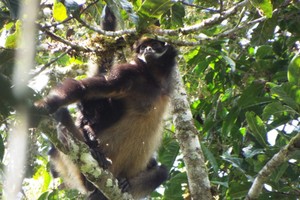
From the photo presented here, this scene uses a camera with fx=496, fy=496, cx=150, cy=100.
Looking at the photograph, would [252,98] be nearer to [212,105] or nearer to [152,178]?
[212,105]

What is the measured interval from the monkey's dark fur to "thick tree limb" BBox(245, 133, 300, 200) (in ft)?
5.20

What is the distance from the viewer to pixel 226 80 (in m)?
5.56

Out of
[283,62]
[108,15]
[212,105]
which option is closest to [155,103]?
[212,105]

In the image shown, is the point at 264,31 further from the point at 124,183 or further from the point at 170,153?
the point at 124,183

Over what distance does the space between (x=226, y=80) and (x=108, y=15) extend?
1528 mm

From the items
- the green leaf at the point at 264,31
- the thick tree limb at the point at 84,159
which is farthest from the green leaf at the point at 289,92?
the thick tree limb at the point at 84,159

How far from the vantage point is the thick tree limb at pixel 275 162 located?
11.3ft

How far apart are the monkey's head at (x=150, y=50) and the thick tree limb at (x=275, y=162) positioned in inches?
80.2

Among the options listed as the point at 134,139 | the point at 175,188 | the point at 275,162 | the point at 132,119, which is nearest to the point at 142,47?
the point at 132,119

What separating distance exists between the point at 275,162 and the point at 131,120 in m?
1.94

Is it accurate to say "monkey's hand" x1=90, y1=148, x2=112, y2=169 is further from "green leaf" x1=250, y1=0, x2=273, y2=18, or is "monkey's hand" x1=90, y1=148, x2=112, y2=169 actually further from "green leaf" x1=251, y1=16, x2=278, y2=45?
"green leaf" x1=250, y1=0, x2=273, y2=18

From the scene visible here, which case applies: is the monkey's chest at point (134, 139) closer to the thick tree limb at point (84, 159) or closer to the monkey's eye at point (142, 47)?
the monkey's eye at point (142, 47)

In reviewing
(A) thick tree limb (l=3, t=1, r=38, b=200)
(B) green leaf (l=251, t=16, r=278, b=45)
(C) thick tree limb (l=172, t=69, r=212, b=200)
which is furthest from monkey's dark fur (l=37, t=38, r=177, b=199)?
(A) thick tree limb (l=3, t=1, r=38, b=200)

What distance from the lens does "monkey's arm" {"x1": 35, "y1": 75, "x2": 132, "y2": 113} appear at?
3939mm
